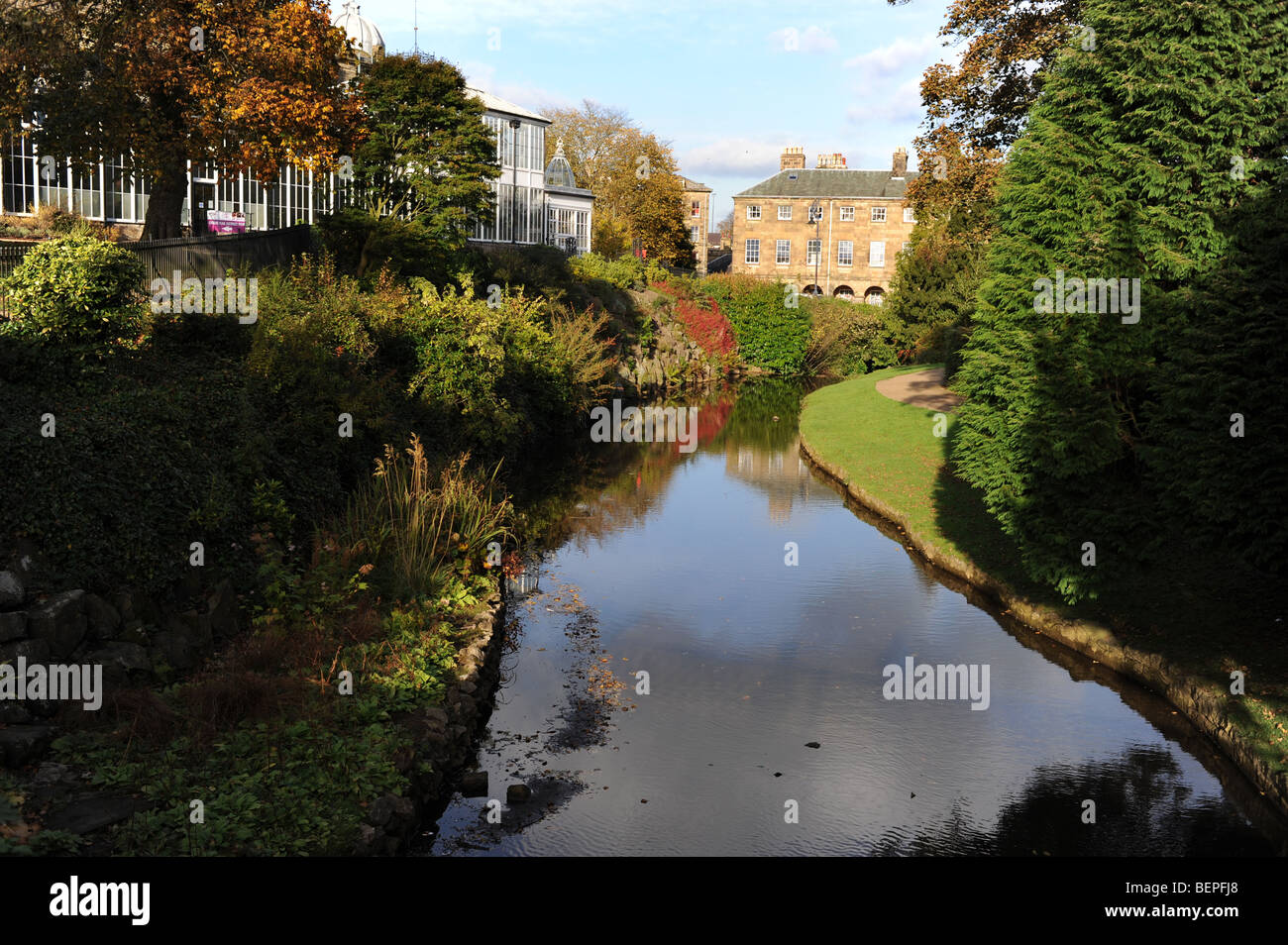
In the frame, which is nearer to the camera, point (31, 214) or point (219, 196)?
point (31, 214)

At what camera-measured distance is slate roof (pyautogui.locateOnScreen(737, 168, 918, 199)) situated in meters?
82.3

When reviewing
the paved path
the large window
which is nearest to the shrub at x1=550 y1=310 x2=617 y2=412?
the paved path

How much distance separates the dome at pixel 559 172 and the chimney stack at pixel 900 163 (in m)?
28.0

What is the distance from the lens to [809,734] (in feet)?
39.7

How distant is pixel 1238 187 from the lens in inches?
488

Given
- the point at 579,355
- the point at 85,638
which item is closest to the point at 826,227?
the point at 579,355

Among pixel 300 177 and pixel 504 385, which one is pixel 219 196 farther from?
pixel 504 385

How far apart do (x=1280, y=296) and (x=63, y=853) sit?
1249 centimetres

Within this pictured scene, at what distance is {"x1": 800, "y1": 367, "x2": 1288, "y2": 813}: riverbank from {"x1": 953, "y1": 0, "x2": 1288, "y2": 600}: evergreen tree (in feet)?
2.77

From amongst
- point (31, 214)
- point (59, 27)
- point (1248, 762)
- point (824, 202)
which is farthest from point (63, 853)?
point (824, 202)

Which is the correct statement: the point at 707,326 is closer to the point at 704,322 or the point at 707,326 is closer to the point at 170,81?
the point at 704,322

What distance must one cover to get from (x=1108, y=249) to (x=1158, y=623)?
5062mm

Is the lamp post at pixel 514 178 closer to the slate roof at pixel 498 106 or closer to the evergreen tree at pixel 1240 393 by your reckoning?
the slate roof at pixel 498 106

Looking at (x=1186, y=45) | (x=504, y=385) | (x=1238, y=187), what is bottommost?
(x=504, y=385)
